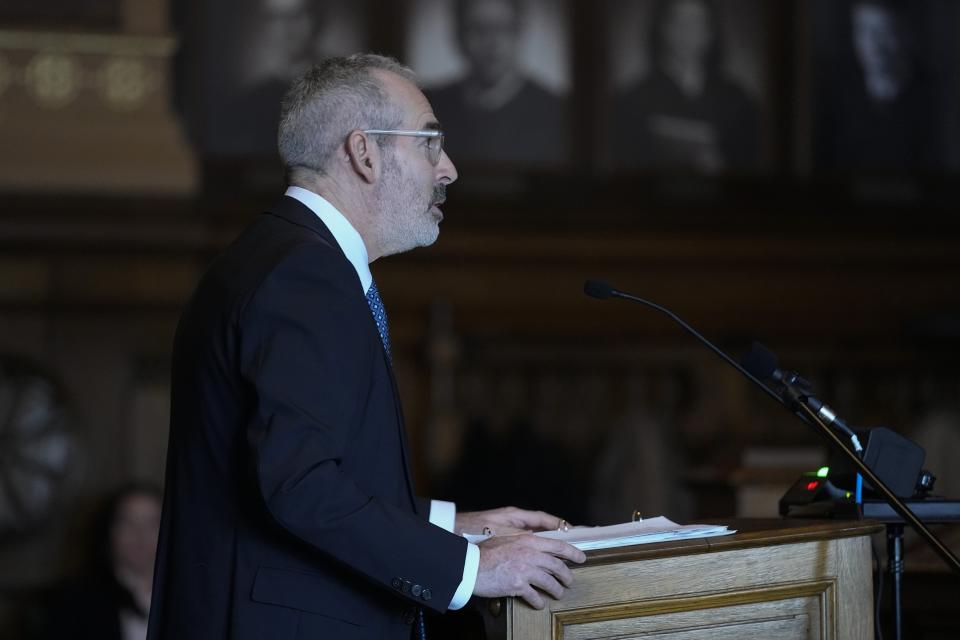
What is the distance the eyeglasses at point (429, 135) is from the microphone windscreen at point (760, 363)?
73 centimetres

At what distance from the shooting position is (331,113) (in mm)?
2939

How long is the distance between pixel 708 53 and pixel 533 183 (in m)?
1.32

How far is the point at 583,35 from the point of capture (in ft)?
27.8

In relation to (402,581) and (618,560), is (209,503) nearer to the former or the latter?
(402,581)

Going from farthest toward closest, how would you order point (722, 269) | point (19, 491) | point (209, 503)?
point (722, 269), point (19, 491), point (209, 503)

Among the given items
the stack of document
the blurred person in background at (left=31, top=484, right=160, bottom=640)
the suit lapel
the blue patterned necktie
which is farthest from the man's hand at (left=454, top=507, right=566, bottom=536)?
the blurred person in background at (left=31, top=484, right=160, bottom=640)

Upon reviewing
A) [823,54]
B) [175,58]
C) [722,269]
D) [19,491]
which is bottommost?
[19,491]

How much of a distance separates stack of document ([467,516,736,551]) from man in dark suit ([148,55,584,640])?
0.50ft

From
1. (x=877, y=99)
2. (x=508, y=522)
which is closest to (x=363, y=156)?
(x=508, y=522)

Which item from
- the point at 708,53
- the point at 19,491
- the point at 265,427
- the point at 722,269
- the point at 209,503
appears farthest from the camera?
the point at 708,53

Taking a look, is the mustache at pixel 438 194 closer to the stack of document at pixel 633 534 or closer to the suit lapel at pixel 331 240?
the suit lapel at pixel 331 240

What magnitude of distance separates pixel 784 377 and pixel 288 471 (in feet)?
Answer: 3.21

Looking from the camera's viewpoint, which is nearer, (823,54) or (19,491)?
(19,491)

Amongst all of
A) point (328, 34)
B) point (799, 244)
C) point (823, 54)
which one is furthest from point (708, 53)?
point (328, 34)
